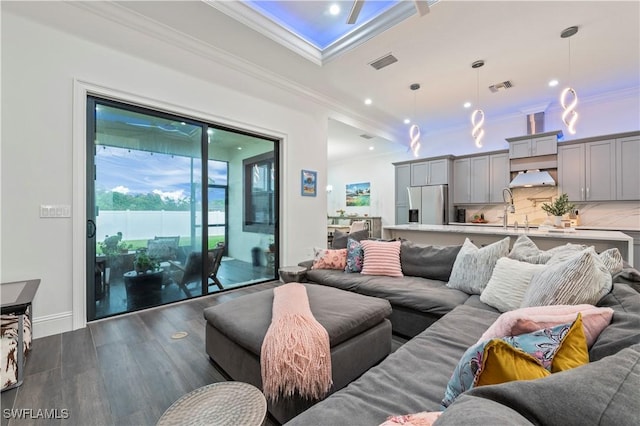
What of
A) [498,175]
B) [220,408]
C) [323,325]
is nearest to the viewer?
[220,408]

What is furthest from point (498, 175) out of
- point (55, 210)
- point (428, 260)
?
point (55, 210)

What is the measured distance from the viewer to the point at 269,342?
142 cm

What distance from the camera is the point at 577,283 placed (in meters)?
1.36

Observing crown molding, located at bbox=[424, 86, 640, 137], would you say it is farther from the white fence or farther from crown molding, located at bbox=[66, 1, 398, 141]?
the white fence

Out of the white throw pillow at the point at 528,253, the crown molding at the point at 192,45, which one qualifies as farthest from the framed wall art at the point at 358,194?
the white throw pillow at the point at 528,253

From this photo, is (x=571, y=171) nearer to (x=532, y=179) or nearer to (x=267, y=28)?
(x=532, y=179)

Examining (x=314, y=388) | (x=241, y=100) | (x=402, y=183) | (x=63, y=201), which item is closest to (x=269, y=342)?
(x=314, y=388)

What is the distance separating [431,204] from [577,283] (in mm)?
5197

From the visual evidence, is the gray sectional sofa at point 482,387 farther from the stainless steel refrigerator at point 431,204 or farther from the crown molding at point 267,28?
the stainless steel refrigerator at point 431,204

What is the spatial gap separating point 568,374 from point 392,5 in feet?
11.6

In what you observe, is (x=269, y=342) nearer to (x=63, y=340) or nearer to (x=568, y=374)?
(x=568, y=374)

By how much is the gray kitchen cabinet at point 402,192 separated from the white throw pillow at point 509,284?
16.3ft

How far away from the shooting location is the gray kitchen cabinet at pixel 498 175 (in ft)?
18.4

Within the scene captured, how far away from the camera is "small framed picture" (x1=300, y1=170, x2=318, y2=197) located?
4.59 m
